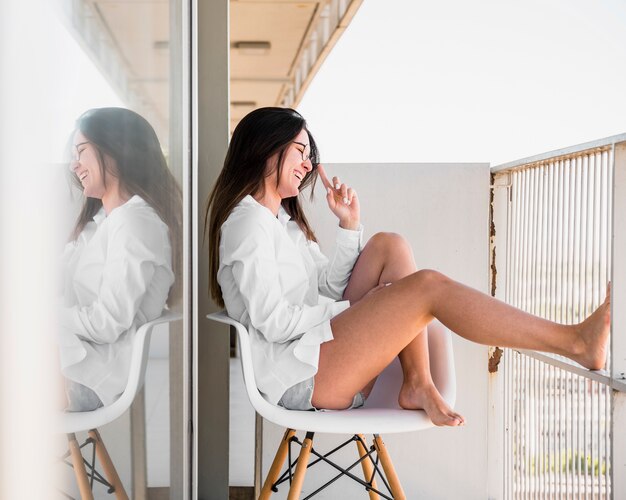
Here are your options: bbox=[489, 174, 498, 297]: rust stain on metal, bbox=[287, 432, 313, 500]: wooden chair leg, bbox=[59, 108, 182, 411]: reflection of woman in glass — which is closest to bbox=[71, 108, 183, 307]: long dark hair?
bbox=[59, 108, 182, 411]: reflection of woman in glass

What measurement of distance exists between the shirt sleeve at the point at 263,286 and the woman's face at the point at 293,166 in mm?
234

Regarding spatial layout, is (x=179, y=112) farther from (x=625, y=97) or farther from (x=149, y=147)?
(x=625, y=97)

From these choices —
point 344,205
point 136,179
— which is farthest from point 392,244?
point 136,179

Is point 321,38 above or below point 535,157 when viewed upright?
above

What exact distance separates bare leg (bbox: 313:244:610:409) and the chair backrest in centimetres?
58

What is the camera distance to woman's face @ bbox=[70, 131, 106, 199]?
1.54ft

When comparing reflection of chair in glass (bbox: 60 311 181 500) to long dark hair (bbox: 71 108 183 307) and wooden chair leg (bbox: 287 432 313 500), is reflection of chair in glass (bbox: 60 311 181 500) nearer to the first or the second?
long dark hair (bbox: 71 108 183 307)

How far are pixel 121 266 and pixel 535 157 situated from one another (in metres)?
1.77

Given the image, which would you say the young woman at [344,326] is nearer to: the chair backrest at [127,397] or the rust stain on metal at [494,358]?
the chair backrest at [127,397]

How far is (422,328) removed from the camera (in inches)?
65.1

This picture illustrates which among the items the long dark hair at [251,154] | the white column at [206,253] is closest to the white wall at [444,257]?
the white column at [206,253]

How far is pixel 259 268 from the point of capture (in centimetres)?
162

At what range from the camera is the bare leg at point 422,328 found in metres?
1.60

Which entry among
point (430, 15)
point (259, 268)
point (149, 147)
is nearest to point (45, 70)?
point (149, 147)
